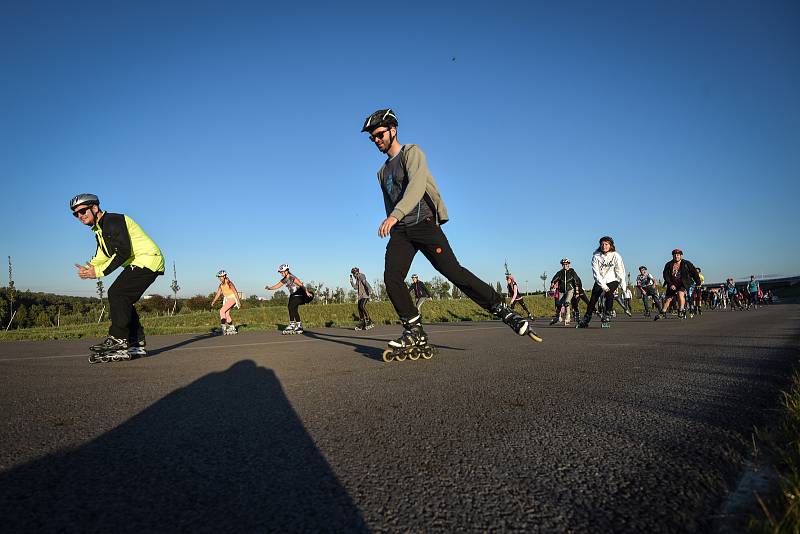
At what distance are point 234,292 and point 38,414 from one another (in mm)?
12280

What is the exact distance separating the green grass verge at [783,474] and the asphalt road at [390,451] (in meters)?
0.09

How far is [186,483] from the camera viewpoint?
1.47m

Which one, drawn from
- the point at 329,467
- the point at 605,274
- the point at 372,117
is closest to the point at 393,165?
the point at 372,117

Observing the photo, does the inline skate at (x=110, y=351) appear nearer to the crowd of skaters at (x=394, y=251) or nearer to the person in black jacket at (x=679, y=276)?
the crowd of skaters at (x=394, y=251)

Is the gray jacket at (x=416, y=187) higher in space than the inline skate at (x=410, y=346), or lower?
higher

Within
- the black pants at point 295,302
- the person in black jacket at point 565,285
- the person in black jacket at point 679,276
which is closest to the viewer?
the black pants at point 295,302

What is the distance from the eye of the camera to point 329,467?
1600mm

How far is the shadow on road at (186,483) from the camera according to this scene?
121 cm

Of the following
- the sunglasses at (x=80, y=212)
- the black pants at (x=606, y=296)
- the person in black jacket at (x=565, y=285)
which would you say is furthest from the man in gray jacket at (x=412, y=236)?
the person in black jacket at (x=565, y=285)

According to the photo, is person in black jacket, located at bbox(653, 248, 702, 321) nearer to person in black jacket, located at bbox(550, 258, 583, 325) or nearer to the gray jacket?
person in black jacket, located at bbox(550, 258, 583, 325)

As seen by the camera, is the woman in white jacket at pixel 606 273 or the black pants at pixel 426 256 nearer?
the black pants at pixel 426 256

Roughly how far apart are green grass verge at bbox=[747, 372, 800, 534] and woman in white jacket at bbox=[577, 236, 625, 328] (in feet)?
30.4

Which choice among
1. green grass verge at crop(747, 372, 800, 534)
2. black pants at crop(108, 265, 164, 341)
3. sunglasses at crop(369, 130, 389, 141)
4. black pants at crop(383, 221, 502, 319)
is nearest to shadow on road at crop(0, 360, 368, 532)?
green grass verge at crop(747, 372, 800, 534)

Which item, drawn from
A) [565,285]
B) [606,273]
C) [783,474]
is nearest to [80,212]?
[783,474]
